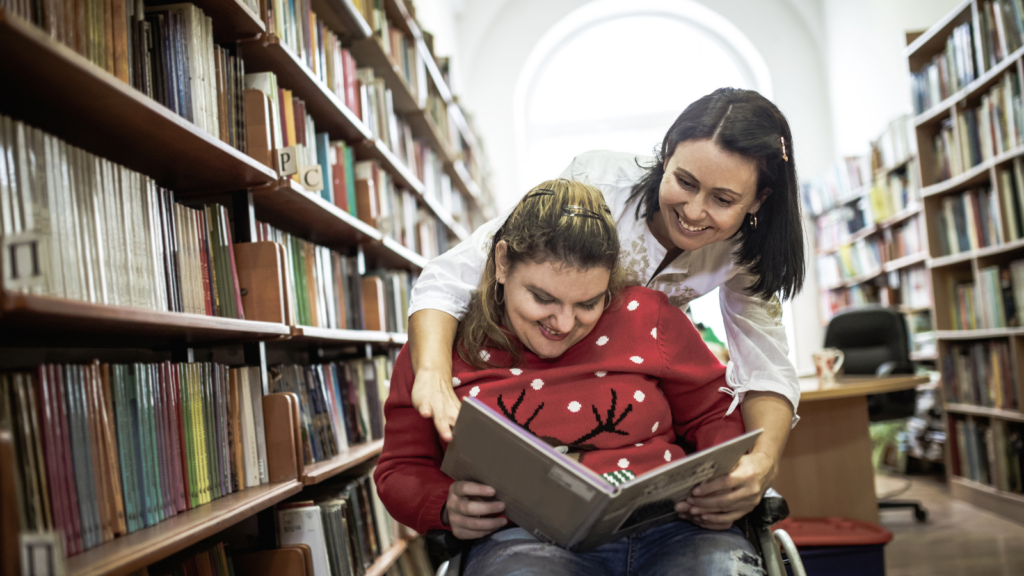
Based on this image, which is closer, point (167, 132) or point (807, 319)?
point (167, 132)

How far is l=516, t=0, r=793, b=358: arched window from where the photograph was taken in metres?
7.07

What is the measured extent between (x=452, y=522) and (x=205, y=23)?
109cm

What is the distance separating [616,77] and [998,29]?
14.6 ft

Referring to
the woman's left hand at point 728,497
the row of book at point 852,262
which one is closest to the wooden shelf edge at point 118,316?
the woman's left hand at point 728,497

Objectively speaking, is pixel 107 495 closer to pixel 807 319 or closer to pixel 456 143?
pixel 456 143

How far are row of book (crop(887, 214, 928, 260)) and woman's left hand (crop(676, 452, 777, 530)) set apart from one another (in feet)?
12.6

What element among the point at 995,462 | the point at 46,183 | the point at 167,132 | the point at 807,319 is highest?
the point at 167,132

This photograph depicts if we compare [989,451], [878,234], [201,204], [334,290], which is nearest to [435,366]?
[201,204]

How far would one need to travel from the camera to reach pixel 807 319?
646 centimetres

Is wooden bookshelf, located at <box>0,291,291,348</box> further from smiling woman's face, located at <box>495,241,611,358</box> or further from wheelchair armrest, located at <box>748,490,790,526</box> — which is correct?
wheelchair armrest, located at <box>748,490,790,526</box>

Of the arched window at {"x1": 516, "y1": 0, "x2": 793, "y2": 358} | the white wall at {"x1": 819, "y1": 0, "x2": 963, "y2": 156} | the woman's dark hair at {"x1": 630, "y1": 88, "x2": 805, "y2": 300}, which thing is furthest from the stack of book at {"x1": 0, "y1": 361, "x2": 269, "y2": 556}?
the arched window at {"x1": 516, "y1": 0, "x2": 793, "y2": 358}

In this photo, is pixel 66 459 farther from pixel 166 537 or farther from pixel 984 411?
pixel 984 411

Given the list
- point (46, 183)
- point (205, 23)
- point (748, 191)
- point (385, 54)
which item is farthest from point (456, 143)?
point (46, 183)

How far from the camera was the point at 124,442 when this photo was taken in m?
1.08
